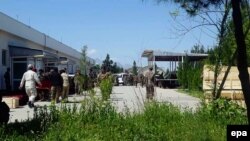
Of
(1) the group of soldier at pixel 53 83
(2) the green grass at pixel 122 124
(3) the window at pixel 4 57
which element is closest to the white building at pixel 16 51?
(3) the window at pixel 4 57

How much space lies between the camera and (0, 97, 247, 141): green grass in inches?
417

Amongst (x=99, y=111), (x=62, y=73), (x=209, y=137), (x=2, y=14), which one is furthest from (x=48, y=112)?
(x=2, y=14)

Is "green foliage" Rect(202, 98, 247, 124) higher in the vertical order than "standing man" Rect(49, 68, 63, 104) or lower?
lower

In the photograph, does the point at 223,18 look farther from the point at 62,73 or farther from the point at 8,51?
the point at 8,51

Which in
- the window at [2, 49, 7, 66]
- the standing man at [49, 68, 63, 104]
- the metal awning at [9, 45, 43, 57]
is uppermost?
the metal awning at [9, 45, 43, 57]

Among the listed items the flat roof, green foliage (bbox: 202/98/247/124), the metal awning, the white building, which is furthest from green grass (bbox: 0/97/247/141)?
the flat roof

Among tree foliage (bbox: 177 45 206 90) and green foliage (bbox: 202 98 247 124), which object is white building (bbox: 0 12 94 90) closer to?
tree foliage (bbox: 177 45 206 90)

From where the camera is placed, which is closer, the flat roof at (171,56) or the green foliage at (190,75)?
the green foliage at (190,75)

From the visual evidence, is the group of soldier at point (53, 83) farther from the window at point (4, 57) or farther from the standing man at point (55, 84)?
the window at point (4, 57)

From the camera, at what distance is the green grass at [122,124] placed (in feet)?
34.8

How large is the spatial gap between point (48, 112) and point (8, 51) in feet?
89.7

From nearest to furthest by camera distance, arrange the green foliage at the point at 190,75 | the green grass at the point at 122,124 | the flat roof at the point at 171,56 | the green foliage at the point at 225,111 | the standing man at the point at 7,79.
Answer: the green grass at the point at 122,124, the green foliage at the point at 225,111, the standing man at the point at 7,79, the green foliage at the point at 190,75, the flat roof at the point at 171,56

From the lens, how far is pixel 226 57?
19.0 meters

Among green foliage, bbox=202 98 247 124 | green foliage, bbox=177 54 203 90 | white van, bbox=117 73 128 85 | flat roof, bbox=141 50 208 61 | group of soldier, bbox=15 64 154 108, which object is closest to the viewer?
green foliage, bbox=202 98 247 124
